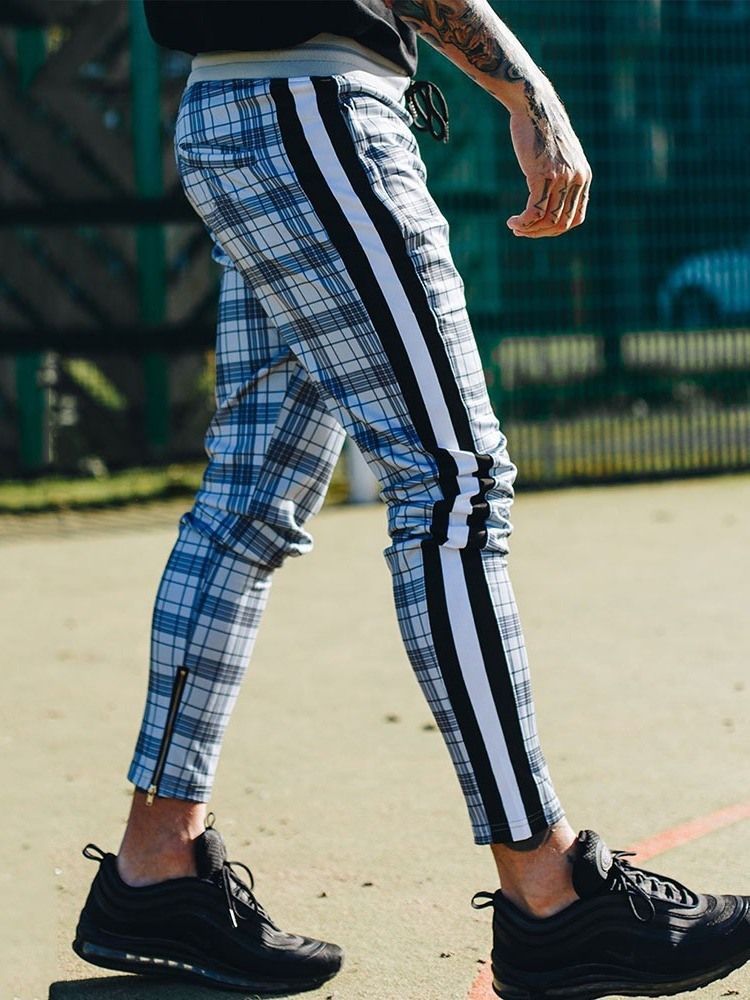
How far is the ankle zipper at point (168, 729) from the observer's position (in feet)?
8.14

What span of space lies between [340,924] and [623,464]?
5484 millimetres

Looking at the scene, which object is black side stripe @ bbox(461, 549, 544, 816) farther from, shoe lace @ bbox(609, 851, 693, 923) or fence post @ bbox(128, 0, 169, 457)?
fence post @ bbox(128, 0, 169, 457)

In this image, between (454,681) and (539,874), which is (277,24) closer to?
(454,681)

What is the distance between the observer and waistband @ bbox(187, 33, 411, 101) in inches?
90.2

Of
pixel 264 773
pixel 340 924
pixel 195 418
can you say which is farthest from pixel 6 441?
pixel 340 924

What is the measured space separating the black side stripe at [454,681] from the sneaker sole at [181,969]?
0.47 m

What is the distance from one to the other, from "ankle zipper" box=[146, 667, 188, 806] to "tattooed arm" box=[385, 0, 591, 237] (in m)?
0.83

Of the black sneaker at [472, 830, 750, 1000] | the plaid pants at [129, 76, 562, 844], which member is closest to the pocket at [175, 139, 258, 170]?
the plaid pants at [129, 76, 562, 844]

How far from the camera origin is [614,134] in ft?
25.5

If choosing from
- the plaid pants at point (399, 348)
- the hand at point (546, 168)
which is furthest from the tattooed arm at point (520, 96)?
the plaid pants at point (399, 348)

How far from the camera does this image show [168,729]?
250 centimetres

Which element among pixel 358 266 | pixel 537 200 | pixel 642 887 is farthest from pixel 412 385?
pixel 642 887

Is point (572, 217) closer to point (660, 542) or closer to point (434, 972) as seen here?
point (434, 972)

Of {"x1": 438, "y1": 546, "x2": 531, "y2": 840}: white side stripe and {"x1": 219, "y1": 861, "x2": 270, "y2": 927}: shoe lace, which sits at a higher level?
{"x1": 438, "y1": 546, "x2": 531, "y2": 840}: white side stripe
